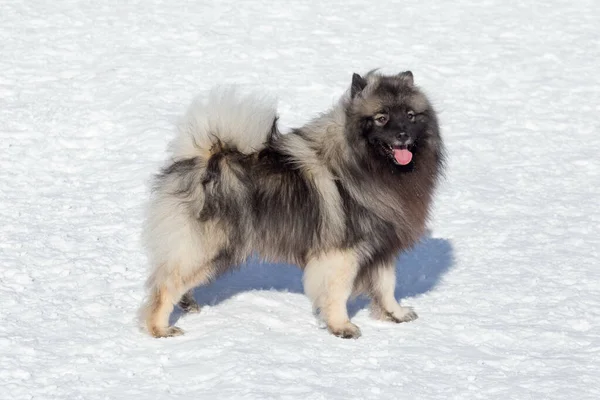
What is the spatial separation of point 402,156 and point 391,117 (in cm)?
29

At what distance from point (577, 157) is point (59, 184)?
19.5 feet

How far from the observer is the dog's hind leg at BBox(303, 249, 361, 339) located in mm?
6184

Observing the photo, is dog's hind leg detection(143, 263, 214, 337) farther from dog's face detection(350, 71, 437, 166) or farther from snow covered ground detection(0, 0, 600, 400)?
dog's face detection(350, 71, 437, 166)

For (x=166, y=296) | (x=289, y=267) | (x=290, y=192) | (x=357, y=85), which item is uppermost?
(x=357, y=85)

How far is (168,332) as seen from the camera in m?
6.14

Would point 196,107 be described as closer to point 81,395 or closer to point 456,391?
point 81,395

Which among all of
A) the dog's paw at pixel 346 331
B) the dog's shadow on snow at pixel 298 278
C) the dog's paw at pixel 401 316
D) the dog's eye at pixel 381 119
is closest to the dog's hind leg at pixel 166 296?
the dog's shadow on snow at pixel 298 278

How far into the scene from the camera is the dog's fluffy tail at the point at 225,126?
6121mm

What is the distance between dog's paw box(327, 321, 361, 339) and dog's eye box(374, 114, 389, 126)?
4.75 ft

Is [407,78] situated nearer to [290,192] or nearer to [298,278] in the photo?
[290,192]

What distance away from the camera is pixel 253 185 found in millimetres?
6156

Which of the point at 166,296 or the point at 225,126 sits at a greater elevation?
the point at 225,126

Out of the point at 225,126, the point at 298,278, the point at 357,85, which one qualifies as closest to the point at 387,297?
the point at 298,278

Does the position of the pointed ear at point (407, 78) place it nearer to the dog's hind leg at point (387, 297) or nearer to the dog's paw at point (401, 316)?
the dog's hind leg at point (387, 297)
